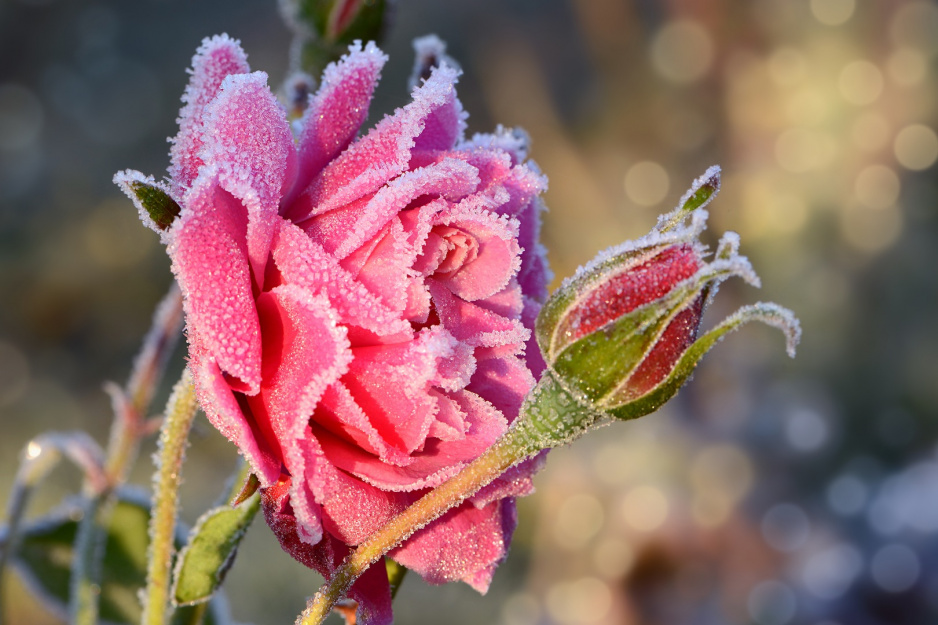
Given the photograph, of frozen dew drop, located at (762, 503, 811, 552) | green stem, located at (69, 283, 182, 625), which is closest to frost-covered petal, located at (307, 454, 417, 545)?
green stem, located at (69, 283, 182, 625)

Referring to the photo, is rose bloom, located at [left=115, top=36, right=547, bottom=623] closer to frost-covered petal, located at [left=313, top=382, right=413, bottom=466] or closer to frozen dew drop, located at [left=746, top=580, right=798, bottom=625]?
frost-covered petal, located at [left=313, top=382, right=413, bottom=466]

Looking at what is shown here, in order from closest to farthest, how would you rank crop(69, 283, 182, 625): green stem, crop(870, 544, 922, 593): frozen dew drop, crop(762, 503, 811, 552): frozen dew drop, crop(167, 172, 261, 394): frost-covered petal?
crop(167, 172, 261, 394): frost-covered petal < crop(69, 283, 182, 625): green stem < crop(870, 544, 922, 593): frozen dew drop < crop(762, 503, 811, 552): frozen dew drop

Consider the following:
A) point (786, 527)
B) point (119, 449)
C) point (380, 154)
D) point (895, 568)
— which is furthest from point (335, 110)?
point (786, 527)

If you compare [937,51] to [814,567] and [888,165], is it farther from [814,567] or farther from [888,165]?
[814,567]

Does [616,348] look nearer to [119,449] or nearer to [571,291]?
[571,291]

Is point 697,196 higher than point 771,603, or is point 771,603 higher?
point 697,196

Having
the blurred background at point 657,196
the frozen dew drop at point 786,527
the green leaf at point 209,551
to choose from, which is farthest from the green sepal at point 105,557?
the frozen dew drop at point 786,527

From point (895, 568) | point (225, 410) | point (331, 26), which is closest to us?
point (225, 410)

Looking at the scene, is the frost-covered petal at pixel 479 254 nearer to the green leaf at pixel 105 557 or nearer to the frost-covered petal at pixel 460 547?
the frost-covered petal at pixel 460 547
